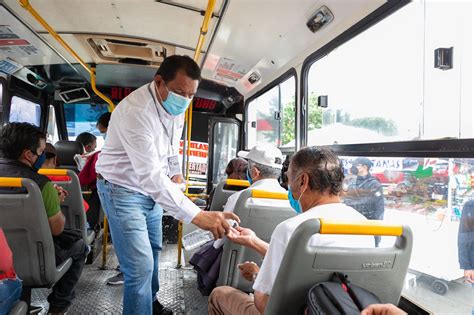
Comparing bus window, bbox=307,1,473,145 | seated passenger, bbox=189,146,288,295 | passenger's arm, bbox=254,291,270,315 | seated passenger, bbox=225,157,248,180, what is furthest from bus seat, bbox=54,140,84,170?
passenger's arm, bbox=254,291,270,315

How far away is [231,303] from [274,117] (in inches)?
128

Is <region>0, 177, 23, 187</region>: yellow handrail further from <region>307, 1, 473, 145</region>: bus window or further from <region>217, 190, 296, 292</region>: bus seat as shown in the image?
<region>307, 1, 473, 145</region>: bus window

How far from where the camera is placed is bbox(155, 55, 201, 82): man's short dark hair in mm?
1899

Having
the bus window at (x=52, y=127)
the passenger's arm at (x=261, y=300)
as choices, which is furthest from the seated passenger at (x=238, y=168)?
the bus window at (x=52, y=127)

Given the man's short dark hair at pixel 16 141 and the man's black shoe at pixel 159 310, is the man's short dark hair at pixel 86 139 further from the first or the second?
the man's black shoe at pixel 159 310

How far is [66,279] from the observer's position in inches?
89.3

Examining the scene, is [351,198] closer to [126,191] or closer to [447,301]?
[447,301]

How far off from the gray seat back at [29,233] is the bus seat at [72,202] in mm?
523

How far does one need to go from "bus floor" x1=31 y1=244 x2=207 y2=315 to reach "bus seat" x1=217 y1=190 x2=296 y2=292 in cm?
97

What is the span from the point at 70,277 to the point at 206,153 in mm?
4040

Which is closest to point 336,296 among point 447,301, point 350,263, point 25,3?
point 350,263

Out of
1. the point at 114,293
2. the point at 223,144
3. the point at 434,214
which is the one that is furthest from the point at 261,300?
the point at 223,144

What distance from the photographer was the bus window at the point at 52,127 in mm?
5520

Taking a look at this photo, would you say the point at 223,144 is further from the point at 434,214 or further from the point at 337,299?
the point at 337,299
